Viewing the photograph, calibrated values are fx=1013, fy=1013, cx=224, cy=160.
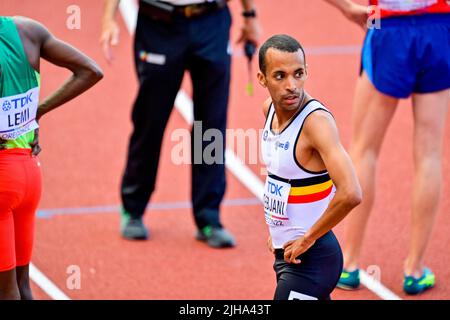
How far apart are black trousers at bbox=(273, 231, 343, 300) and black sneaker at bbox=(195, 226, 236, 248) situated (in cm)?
267

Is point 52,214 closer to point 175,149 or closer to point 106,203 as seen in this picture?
point 106,203

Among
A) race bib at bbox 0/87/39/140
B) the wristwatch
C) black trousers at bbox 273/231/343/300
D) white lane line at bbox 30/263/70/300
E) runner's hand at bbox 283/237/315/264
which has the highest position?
the wristwatch

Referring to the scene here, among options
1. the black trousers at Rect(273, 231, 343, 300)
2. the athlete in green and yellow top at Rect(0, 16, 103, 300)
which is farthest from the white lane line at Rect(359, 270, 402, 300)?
the athlete in green and yellow top at Rect(0, 16, 103, 300)

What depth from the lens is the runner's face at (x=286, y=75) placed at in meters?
4.79

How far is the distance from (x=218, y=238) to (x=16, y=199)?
262cm

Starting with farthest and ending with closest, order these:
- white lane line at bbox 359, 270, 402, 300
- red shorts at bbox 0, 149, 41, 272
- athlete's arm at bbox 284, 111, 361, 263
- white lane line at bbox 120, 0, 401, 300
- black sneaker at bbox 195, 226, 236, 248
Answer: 1. black sneaker at bbox 195, 226, 236, 248
2. white lane line at bbox 120, 0, 401, 300
3. white lane line at bbox 359, 270, 402, 300
4. red shorts at bbox 0, 149, 41, 272
5. athlete's arm at bbox 284, 111, 361, 263

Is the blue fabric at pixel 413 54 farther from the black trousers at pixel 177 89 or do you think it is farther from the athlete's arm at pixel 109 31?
the athlete's arm at pixel 109 31

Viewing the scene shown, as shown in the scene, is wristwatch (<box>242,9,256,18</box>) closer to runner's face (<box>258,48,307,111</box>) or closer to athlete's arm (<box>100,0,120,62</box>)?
Answer: athlete's arm (<box>100,0,120,62</box>)

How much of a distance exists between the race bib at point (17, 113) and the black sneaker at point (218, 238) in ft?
8.34

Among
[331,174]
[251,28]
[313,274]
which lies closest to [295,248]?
[313,274]

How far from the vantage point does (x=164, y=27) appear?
24.1 feet

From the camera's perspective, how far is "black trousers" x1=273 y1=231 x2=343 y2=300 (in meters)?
4.95

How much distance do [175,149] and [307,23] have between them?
4.23 m
